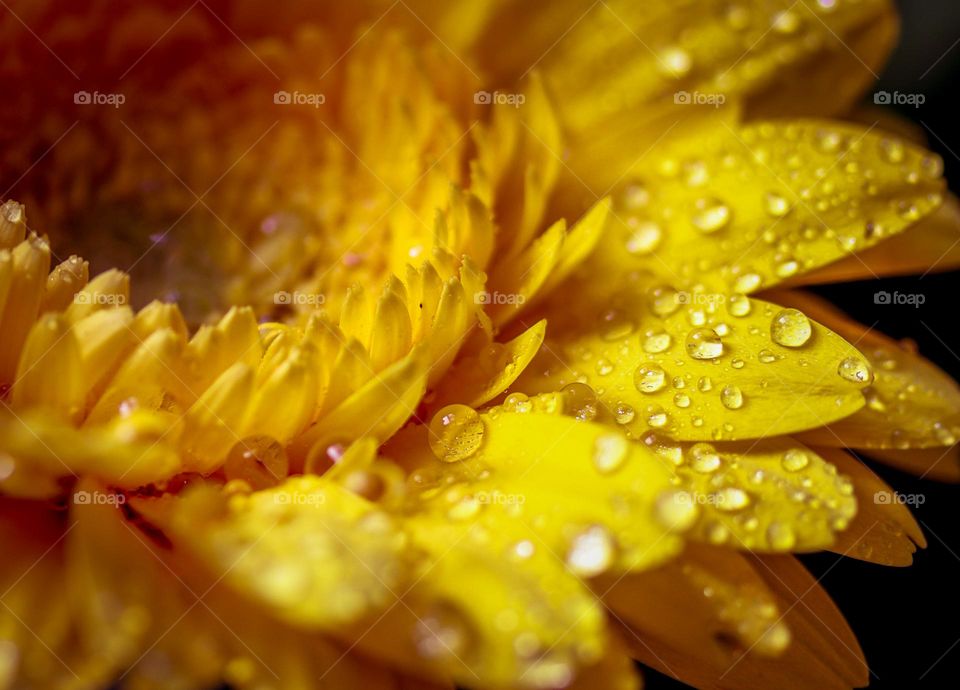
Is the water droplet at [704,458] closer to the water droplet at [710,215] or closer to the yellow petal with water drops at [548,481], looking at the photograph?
the yellow petal with water drops at [548,481]

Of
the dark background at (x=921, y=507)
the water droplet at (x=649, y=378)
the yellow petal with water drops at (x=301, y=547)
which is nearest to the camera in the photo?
the yellow petal with water drops at (x=301, y=547)

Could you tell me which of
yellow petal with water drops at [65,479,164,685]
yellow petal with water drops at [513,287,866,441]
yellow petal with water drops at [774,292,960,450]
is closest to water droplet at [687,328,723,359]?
yellow petal with water drops at [513,287,866,441]

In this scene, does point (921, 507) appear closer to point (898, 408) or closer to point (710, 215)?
point (898, 408)

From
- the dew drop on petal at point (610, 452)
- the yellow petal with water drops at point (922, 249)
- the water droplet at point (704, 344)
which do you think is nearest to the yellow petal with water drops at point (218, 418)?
the dew drop on petal at point (610, 452)

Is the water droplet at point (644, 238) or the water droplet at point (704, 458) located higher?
the water droplet at point (644, 238)

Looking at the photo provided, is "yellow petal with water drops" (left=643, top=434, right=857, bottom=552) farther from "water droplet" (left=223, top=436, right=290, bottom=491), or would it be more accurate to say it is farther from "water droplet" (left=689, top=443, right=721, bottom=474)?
"water droplet" (left=223, top=436, right=290, bottom=491)

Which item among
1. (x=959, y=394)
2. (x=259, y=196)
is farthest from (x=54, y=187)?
(x=959, y=394)
